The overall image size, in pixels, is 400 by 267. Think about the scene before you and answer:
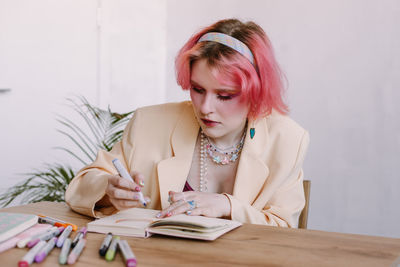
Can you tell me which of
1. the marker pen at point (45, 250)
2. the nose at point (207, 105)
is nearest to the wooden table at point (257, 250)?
the marker pen at point (45, 250)

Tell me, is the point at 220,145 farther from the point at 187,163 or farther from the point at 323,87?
the point at 323,87

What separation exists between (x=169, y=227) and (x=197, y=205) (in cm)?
22

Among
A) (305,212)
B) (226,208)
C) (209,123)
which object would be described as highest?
(209,123)

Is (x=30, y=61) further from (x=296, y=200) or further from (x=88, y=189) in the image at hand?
(x=296, y=200)

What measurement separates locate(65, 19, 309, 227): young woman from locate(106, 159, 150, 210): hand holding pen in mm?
18

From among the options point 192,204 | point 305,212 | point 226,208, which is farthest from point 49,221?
point 305,212

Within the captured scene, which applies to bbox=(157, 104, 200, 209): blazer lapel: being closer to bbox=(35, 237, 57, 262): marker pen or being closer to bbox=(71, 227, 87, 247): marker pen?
bbox=(71, 227, 87, 247): marker pen

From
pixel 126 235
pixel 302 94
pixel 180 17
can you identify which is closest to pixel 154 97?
pixel 180 17

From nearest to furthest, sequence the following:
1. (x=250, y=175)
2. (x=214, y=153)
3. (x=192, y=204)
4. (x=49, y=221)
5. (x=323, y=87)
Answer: (x=49, y=221) < (x=192, y=204) < (x=250, y=175) < (x=214, y=153) < (x=323, y=87)

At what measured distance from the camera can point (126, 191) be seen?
1287mm

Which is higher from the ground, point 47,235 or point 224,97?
point 224,97

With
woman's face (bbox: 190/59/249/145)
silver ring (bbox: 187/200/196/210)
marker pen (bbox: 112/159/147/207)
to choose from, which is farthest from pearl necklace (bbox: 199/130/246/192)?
marker pen (bbox: 112/159/147/207)

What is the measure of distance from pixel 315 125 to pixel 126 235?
8.52 ft

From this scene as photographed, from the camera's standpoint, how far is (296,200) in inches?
63.2
